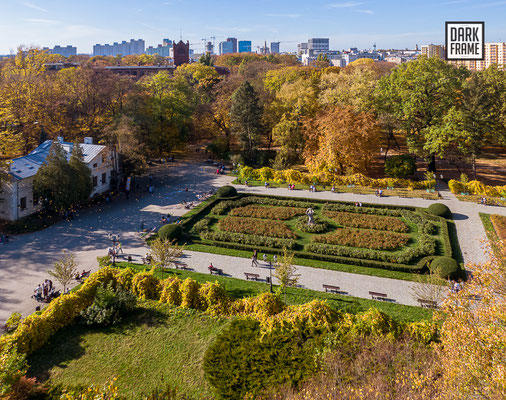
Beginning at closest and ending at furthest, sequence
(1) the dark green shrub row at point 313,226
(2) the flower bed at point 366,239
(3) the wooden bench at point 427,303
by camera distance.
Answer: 1. (3) the wooden bench at point 427,303
2. (2) the flower bed at point 366,239
3. (1) the dark green shrub row at point 313,226

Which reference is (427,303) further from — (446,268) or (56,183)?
(56,183)

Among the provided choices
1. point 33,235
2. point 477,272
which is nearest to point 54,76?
point 33,235

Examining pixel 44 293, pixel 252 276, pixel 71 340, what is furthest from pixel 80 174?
pixel 252 276

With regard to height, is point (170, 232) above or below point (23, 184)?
below

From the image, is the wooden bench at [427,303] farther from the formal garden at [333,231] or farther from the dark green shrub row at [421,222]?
the dark green shrub row at [421,222]

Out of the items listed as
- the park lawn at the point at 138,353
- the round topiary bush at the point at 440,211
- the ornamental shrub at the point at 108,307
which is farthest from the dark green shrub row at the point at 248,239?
the round topiary bush at the point at 440,211

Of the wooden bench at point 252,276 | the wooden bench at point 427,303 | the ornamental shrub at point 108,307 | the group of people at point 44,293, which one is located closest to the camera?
the ornamental shrub at point 108,307

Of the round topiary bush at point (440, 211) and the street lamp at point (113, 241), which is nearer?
the street lamp at point (113, 241)
